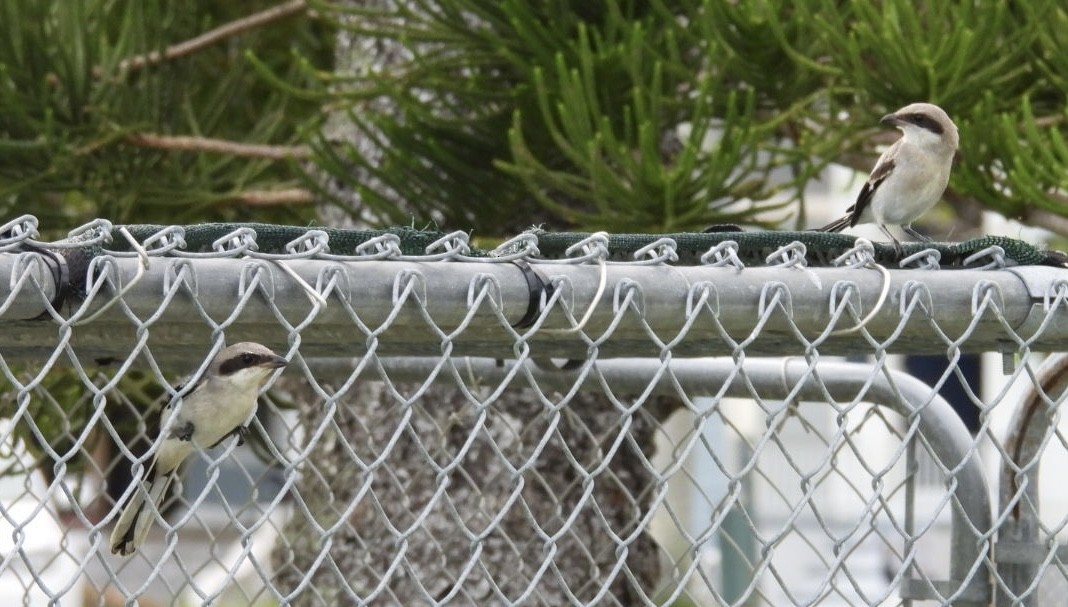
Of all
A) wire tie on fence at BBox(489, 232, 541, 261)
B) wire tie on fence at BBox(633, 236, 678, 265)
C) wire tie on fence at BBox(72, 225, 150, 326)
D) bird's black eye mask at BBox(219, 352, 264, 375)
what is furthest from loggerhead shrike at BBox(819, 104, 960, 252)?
wire tie on fence at BBox(72, 225, 150, 326)

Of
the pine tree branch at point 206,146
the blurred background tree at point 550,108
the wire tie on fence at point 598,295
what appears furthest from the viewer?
the pine tree branch at point 206,146

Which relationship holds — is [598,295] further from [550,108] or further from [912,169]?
[550,108]

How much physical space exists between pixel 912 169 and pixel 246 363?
77.6 inches

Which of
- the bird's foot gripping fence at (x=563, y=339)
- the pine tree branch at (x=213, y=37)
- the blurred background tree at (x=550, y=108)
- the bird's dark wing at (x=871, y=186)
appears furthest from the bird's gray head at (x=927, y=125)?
the pine tree branch at (x=213, y=37)

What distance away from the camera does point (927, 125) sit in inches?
126

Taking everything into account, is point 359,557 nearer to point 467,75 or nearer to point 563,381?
point 467,75

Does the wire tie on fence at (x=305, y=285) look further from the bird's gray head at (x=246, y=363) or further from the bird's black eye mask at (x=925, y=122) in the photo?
the bird's black eye mask at (x=925, y=122)

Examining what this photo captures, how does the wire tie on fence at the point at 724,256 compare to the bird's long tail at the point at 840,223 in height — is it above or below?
above

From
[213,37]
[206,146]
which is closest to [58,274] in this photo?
[206,146]

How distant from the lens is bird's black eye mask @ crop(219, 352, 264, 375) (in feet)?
6.08

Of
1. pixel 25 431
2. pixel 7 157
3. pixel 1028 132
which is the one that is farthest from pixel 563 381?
pixel 7 157

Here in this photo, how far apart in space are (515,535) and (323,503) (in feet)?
2.05

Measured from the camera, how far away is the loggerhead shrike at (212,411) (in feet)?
6.13

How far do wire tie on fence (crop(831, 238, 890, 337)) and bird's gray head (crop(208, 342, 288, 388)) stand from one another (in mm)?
765
